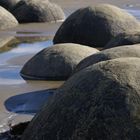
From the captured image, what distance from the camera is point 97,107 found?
167 inches

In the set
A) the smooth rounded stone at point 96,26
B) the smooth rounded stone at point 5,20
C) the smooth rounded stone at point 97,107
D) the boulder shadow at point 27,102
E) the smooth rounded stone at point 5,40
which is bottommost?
the smooth rounded stone at point 5,20

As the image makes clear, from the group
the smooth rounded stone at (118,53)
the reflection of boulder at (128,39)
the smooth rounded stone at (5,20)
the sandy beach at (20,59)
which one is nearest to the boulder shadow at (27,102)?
the sandy beach at (20,59)

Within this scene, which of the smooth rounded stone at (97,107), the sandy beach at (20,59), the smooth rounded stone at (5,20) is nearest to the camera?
the smooth rounded stone at (97,107)

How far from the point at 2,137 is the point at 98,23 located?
26.7 feet

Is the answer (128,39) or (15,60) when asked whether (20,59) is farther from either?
(128,39)

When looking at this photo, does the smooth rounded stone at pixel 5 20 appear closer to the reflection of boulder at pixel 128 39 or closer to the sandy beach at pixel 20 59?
the sandy beach at pixel 20 59

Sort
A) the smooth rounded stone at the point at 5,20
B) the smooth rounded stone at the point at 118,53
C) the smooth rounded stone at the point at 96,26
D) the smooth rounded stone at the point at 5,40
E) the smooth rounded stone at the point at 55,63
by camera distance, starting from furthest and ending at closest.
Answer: the smooth rounded stone at the point at 5,20 < the smooth rounded stone at the point at 5,40 < the smooth rounded stone at the point at 96,26 < the smooth rounded stone at the point at 55,63 < the smooth rounded stone at the point at 118,53

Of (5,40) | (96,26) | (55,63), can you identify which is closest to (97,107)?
(55,63)

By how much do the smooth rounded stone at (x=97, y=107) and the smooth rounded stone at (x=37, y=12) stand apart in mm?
15231

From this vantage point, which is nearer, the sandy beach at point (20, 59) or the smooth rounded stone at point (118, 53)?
the smooth rounded stone at point (118, 53)

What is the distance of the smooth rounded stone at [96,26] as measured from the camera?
45.3 feet

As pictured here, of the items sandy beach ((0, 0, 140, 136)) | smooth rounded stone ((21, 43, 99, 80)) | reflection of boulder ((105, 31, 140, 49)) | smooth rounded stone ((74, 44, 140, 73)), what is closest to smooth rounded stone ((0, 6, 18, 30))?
sandy beach ((0, 0, 140, 136))

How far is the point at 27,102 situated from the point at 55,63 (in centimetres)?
209

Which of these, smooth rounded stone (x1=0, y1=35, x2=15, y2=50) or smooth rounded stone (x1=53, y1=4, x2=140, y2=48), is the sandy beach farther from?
smooth rounded stone (x1=53, y1=4, x2=140, y2=48)
